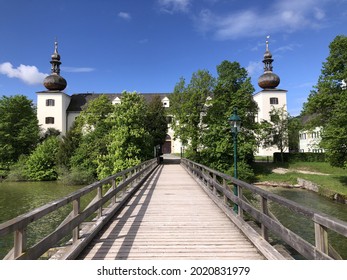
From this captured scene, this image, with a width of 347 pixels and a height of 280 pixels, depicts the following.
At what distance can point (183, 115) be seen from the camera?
32.8 meters

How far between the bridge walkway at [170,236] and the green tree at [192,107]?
80.5 ft

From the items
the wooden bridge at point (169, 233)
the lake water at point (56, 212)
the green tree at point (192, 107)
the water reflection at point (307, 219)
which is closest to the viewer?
the wooden bridge at point (169, 233)

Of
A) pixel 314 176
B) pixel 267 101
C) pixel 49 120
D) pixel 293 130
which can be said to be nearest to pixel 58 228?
pixel 314 176

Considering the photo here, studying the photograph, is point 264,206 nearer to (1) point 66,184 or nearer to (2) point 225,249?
(2) point 225,249

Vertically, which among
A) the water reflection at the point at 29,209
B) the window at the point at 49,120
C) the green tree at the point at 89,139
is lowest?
the water reflection at the point at 29,209

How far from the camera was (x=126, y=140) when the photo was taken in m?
31.6

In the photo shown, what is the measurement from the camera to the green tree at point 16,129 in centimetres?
4212

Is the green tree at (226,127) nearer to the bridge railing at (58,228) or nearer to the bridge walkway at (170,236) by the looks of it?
the bridge walkway at (170,236)

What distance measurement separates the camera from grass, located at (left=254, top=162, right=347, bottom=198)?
77.6 feet

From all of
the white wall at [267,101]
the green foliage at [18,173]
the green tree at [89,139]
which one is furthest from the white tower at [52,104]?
the white wall at [267,101]

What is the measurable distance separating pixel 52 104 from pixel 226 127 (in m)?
38.4

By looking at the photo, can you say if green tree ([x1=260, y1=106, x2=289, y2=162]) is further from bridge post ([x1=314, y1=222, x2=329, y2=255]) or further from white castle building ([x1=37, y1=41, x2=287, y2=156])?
bridge post ([x1=314, y1=222, x2=329, y2=255])

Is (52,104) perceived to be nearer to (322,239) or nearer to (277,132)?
(277,132)
